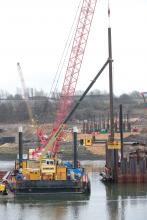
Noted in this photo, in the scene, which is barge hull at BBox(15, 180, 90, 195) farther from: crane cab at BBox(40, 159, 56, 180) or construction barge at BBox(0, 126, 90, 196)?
crane cab at BBox(40, 159, 56, 180)

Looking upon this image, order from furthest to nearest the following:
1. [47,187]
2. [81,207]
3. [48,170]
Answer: [48,170]
[47,187]
[81,207]

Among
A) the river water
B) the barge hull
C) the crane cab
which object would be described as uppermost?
the crane cab

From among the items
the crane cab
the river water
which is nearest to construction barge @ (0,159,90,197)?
the crane cab

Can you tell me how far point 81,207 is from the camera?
50.2 meters

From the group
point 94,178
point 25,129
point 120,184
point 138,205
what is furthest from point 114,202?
point 25,129

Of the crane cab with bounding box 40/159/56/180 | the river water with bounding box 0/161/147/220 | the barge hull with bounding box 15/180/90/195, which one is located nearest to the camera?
the river water with bounding box 0/161/147/220

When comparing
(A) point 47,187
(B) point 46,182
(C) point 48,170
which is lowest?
(A) point 47,187

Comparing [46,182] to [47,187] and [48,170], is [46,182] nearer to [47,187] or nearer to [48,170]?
[47,187]

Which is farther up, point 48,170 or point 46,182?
point 48,170

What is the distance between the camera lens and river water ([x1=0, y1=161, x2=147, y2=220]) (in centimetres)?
4622

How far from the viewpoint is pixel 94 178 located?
247 ft

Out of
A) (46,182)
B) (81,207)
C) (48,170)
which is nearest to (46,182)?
(46,182)

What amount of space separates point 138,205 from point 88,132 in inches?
4451

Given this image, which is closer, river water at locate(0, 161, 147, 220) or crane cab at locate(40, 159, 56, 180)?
river water at locate(0, 161, 147, 220)
